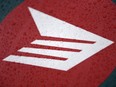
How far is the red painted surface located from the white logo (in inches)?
1.1

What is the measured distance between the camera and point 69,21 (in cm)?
122

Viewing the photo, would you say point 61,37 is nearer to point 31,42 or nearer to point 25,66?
point 31,42

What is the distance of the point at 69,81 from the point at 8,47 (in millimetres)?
474

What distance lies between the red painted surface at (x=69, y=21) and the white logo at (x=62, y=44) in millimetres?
27

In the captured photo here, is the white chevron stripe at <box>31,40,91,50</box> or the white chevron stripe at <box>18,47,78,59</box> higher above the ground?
the white chevron stripe at <box>31,40,91,50</box>

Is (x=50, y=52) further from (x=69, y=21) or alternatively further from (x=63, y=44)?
(x=69, y=21)

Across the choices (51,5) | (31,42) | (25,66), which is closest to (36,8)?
(51,5)

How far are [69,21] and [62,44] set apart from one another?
16 cm

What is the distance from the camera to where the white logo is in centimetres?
120

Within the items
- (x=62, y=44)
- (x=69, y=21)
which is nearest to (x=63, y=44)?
(x=62, y=44)

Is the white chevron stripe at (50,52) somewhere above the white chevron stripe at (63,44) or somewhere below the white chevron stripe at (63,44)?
below

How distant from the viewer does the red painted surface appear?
1.18m

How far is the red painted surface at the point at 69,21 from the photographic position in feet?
3.88

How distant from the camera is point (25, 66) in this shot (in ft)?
4.17
